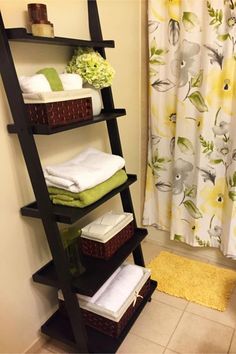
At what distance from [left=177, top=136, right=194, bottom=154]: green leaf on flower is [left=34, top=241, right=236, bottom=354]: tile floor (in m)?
0.92

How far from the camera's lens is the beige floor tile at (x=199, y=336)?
1.42 metres

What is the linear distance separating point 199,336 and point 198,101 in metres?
1.30

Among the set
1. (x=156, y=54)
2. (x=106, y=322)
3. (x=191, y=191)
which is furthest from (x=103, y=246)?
(x=156, y=54)

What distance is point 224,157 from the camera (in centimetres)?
174

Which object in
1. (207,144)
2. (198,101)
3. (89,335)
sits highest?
(198,101)

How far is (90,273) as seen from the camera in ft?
4.33

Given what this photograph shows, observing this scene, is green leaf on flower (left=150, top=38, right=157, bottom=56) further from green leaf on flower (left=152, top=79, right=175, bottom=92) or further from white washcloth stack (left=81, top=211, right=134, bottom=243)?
white washcloth stack (left=81, top=211, right=134, bottom=243)

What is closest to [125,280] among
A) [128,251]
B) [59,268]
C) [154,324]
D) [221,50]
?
[128,251]

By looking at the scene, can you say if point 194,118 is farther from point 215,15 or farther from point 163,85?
point 215,15

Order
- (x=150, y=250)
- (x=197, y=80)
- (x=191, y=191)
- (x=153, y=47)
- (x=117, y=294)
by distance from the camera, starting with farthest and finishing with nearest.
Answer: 1. (x=150, y=250)
2. (x=191, y=191)
3. (x=153, y=47)
4. (x=197, y=80)
5. (x=117, y=294)

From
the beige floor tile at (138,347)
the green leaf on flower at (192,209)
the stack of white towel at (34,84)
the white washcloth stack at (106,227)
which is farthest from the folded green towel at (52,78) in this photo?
the beige floor tile at (138,347)

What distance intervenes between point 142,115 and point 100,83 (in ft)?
2.44

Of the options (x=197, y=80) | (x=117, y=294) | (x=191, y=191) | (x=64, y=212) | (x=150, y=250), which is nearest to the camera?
(x=64, y=212)

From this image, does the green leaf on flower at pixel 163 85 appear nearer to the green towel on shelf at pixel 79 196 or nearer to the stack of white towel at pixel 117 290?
the green towel on shelf at pixel 79 196
